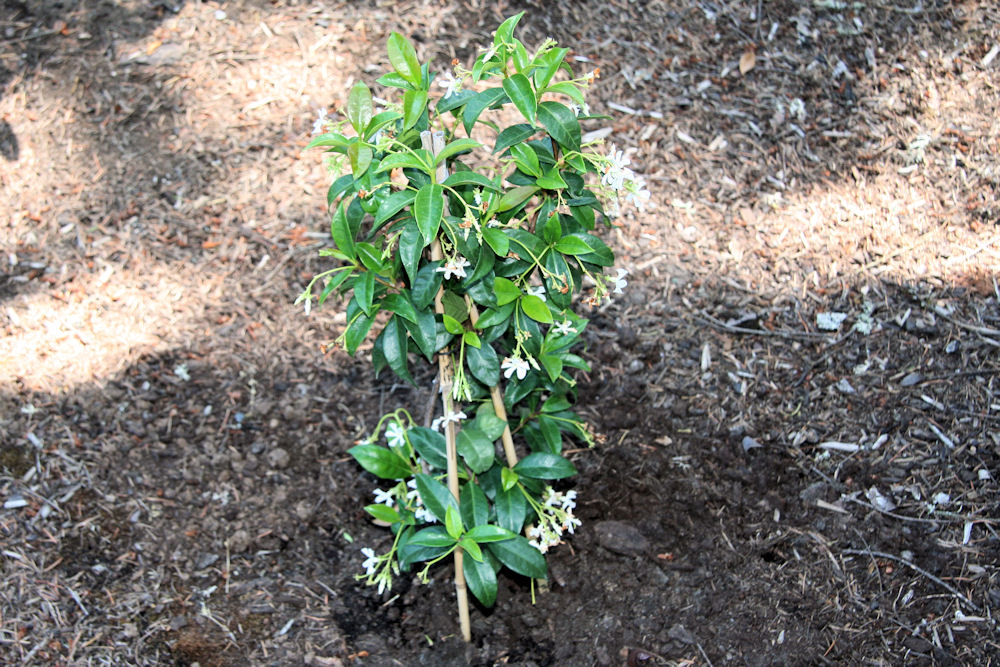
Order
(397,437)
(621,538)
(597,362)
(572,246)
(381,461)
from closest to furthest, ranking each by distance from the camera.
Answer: (572,246), (381,461), (397,437), (621,538), (597,362)

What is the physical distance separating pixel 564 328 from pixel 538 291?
14 cm

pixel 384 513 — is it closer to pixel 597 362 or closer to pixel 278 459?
pixel 278 459

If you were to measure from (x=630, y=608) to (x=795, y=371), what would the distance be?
115 cm

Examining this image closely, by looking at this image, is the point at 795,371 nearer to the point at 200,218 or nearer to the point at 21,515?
the point at 200,218

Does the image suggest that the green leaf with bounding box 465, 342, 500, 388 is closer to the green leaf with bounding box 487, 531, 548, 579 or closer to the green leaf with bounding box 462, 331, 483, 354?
the green leaf with bounding box 462, 331, 483, 354

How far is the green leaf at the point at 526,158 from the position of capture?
180 cm

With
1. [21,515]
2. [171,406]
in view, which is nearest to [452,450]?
[171,406]

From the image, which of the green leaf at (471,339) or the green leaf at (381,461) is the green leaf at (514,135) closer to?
the green leaf at (471,339)

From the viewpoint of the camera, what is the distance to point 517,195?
1.91 meters

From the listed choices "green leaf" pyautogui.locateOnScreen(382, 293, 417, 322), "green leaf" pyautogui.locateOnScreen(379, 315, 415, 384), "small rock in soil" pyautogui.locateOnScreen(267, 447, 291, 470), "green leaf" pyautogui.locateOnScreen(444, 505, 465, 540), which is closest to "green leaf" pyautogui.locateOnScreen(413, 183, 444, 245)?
"green leaf" pyautogui.locateOnScreen(382, 293, 417, 322)

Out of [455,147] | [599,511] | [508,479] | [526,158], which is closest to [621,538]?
[599,511]

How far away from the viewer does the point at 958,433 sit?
105 inches

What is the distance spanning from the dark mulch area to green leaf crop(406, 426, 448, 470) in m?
0.53

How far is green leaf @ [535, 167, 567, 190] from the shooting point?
5.99 ft
